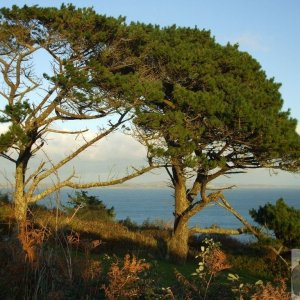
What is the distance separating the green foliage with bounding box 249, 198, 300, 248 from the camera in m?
12.7

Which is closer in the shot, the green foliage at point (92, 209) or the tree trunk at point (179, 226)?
the tree trunk at point (179, 226)

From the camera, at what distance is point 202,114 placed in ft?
42.5

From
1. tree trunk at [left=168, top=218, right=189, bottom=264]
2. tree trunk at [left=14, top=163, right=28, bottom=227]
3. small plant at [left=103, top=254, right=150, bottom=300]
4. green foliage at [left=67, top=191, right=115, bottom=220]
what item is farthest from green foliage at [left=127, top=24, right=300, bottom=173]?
green foliage at [left=67, top=191, right=115, bottom=220]

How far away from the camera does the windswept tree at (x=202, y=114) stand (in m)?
12.6

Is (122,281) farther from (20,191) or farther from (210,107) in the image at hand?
(20,191)

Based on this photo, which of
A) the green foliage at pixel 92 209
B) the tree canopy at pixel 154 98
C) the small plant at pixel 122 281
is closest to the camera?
the small plant at pixel 122 281

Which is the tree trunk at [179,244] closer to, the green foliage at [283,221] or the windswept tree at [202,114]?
the windswept tree at [202,114]

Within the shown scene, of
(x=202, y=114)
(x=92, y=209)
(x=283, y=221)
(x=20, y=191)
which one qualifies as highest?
(x=202, y=114)

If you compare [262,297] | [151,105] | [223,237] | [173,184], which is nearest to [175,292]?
[262,297]

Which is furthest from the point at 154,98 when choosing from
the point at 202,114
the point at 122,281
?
the point at 122,281

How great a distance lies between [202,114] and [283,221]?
3.55 meters

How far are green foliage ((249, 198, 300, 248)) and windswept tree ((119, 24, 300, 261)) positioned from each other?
0.77m

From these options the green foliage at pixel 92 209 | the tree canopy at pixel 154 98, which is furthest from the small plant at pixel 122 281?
the green foliage at pixel 92 209

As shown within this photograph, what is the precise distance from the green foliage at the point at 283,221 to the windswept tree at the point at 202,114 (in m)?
0.77
